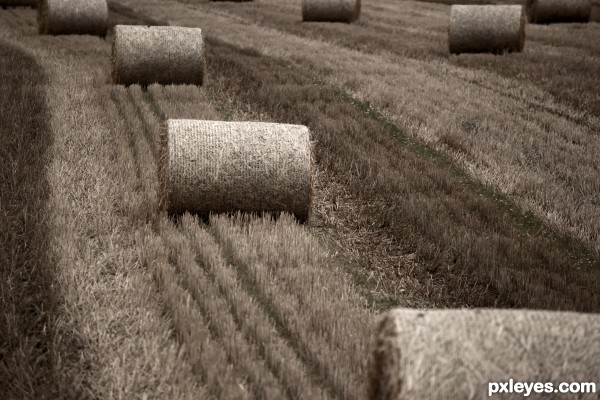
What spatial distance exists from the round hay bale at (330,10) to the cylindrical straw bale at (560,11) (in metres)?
4.65

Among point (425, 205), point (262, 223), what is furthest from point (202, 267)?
point (425, 205)

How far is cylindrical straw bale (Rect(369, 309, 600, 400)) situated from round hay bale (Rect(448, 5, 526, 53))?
1224cm

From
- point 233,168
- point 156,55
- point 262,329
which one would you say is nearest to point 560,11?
point 156,55

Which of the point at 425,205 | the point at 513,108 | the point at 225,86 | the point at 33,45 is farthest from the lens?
the point at 33,45

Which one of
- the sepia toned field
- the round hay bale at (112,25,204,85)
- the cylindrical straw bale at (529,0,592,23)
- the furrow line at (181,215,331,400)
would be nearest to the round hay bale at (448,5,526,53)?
the sepia toned field

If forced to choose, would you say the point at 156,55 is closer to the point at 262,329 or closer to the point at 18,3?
the point at 262,329

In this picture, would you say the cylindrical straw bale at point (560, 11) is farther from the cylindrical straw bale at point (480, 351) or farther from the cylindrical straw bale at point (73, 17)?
the cylindrical straw bale at point (480, 351)

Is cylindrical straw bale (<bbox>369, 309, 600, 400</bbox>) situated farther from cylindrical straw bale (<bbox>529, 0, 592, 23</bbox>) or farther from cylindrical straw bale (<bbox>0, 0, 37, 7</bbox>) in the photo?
cylindrical straw bale (<bbox>0, 0, 37, 7</bbox>)

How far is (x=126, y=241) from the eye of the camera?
526 centimetres

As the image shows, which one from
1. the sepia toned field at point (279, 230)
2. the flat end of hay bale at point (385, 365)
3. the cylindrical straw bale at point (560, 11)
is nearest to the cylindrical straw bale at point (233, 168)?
the sepia toned field at point (279, 230)

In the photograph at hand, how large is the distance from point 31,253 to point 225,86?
6.52 m

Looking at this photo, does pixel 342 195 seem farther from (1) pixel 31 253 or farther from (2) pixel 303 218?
(1) pixel 31 253

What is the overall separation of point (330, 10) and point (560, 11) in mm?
5931

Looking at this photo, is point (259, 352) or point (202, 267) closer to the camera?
point (259, 352)
